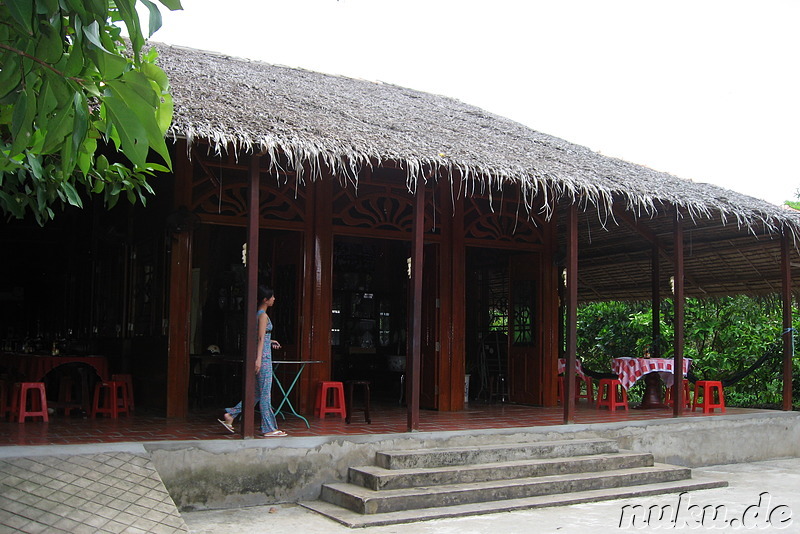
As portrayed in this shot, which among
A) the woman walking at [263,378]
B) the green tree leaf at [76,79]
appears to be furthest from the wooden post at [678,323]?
the green tree leaf at [76,79]

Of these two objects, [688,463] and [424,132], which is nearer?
[424,132]

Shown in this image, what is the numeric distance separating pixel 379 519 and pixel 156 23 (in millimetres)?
3977

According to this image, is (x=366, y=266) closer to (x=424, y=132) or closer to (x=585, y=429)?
(x=424, y=132)

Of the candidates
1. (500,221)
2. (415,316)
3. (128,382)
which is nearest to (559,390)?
(500,221)

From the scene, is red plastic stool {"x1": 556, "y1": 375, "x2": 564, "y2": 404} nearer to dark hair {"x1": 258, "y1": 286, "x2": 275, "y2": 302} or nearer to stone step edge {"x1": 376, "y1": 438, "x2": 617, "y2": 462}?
stone step edge {"x1": 376, "y1": 438, "x2": 617, "y2": 462}

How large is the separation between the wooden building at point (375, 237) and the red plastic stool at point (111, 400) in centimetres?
33

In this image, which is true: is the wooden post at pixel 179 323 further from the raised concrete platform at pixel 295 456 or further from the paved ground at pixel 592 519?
the paved ground at pixel 592 519

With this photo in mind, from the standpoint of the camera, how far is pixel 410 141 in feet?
21.8

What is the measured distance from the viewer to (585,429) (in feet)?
23.5

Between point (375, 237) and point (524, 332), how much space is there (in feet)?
8.05

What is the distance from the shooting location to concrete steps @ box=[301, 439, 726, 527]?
5.37m

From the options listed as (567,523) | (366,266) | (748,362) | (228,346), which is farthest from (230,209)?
(748,362)

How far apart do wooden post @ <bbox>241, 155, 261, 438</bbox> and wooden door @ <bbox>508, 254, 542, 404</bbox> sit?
14.0 feet

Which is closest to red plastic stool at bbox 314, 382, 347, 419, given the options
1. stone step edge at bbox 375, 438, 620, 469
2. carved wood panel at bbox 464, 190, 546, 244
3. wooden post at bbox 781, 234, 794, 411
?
stone step edge at bbox 375, 438, 620, 469
